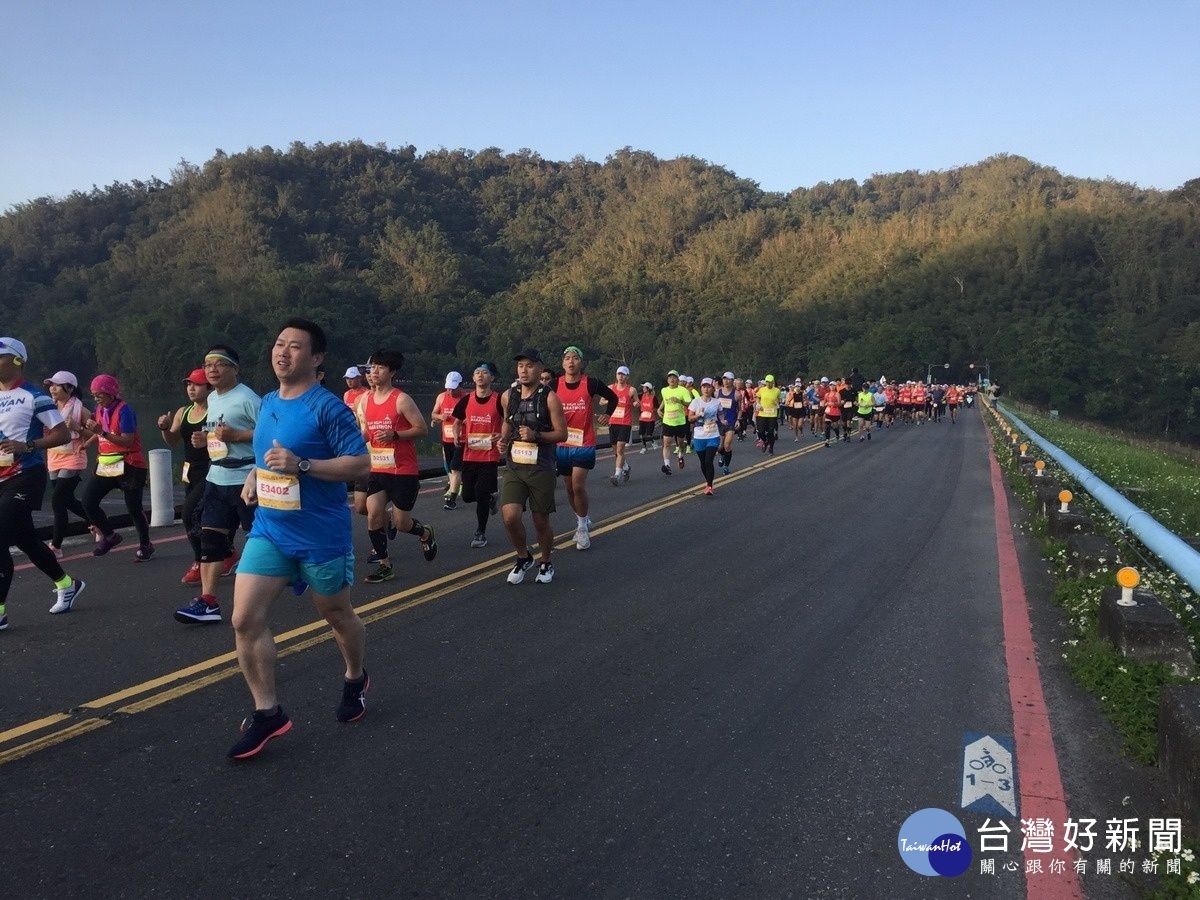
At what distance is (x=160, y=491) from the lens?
37.2 feet

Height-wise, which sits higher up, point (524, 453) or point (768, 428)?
point (524, 453)

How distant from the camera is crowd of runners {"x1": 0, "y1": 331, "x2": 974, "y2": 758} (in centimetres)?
432

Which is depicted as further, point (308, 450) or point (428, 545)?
point (428, 545)

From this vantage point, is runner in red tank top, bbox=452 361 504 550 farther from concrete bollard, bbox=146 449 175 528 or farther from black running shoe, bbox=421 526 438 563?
concrete bollard, bbox=146 449 175 528

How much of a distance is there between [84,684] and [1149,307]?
114478mm

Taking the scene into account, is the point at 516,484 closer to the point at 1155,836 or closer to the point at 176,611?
the point at 176,611

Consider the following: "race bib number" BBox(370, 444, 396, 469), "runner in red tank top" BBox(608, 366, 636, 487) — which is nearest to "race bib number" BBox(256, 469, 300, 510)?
"race bib number" BBox(370, 444, 396, 469)

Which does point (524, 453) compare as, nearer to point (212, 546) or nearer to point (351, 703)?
point (212, 546)

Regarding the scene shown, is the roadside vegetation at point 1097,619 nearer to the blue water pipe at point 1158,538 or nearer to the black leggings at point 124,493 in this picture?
the blue water pipe at point 1158,538

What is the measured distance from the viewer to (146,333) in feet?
276

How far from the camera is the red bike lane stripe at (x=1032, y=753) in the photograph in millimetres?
3369

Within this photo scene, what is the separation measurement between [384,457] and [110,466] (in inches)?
117

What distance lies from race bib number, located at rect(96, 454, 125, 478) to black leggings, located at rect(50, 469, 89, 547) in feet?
0.77

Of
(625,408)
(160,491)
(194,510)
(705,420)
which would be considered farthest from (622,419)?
(194,510)
